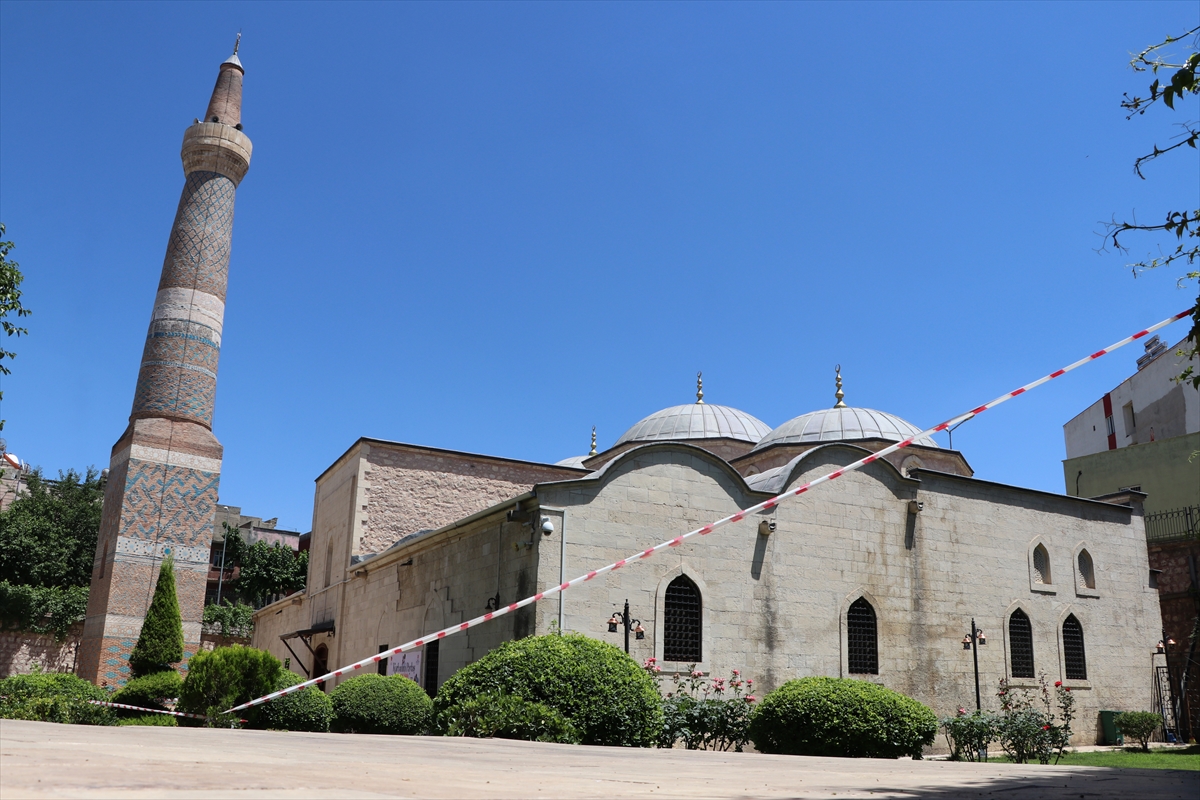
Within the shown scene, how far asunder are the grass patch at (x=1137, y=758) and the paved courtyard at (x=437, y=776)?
7.84 meters

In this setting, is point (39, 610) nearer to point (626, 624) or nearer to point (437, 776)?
point (626, 624)

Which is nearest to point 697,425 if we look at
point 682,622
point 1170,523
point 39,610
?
point 682,622

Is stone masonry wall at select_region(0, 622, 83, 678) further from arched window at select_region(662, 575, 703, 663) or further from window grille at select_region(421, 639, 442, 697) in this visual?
arched window at select_region(662, 575, 703, 663)

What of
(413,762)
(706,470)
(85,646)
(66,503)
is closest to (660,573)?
(706,470)

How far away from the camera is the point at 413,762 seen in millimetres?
5047

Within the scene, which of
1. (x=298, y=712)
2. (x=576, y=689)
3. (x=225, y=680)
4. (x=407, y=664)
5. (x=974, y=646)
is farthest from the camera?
(x=407, y=664)

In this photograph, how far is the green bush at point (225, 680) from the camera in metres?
13.0

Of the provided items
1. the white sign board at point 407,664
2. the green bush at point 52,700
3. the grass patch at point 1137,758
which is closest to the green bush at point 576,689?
the grass patch at point 1137,758

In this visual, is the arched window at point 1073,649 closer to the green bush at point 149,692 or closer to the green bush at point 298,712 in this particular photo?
the green bush at point 298,712

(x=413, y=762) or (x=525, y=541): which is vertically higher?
(x=525, y=541)

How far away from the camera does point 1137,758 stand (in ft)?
47.2

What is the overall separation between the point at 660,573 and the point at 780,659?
8.47 ft

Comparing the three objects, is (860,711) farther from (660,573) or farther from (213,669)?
(213,669)

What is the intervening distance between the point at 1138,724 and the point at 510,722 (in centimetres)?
1390
